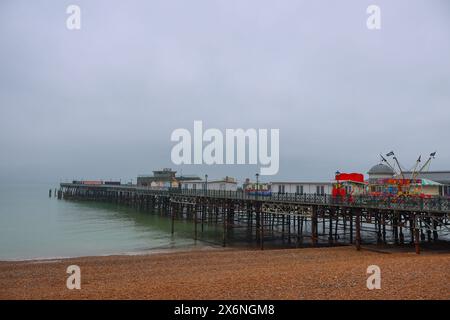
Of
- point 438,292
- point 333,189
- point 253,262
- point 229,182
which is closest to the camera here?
point 438,292

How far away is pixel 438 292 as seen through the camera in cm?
933

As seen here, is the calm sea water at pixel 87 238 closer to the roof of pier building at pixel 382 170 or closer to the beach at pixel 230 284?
the beach at pixel 230 284

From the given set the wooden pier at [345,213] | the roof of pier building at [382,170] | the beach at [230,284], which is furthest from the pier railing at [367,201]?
the roof of pier building at [382,170]

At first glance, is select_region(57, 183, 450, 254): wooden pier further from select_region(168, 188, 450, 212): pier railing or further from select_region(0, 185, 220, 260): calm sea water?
select_region(0, 185, 220, 260): calm sea water

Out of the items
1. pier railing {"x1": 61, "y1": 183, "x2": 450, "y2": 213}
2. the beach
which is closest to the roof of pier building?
pier railing {"x1": 61, "y1": 183, "x2": 450, "y2": 213}

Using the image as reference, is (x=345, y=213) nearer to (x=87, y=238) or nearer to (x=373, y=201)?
(x=373, y=201)

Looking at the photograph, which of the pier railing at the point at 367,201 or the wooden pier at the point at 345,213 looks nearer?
the pier railing at the point at 367,201

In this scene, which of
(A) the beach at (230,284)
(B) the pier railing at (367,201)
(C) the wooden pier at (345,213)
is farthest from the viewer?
(C) the wooden pier at (345,213)

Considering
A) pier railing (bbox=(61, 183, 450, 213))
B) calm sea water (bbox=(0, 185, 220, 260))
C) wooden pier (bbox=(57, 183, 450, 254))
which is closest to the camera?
pier railing (bbox=(61, 183, 450, 213))

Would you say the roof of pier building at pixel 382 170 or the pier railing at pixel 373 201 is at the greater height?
the roof of pier building at pixel 382 170

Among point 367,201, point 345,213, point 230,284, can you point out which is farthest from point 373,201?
point 230,284

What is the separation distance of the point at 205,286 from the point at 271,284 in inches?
85.9
